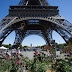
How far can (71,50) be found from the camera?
5492 mm

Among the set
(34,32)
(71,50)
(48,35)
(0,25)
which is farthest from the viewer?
(34,32)

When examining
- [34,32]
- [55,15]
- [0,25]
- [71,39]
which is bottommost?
[71,39]

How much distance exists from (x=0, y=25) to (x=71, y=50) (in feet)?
59.7

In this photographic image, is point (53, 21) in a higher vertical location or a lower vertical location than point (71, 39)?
higher

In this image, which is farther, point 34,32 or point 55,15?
point 34,32

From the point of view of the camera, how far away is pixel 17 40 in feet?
124

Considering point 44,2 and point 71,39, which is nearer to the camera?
point 71,39

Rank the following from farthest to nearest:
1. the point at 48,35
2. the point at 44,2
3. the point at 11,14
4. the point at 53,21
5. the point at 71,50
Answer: the point at 48,35, the point at 44,2, the point at 11,14, the point at 53,21, the point at 71,50

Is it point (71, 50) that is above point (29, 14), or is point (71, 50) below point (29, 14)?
below

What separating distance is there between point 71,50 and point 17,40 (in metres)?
34.1

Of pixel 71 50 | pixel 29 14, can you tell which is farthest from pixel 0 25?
pixel 71 50

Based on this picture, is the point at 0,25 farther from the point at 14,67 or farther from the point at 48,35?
the point at 48,35

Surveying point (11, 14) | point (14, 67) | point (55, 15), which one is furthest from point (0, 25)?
point (14, 67)

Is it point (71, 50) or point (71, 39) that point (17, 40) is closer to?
point (71, 39)
